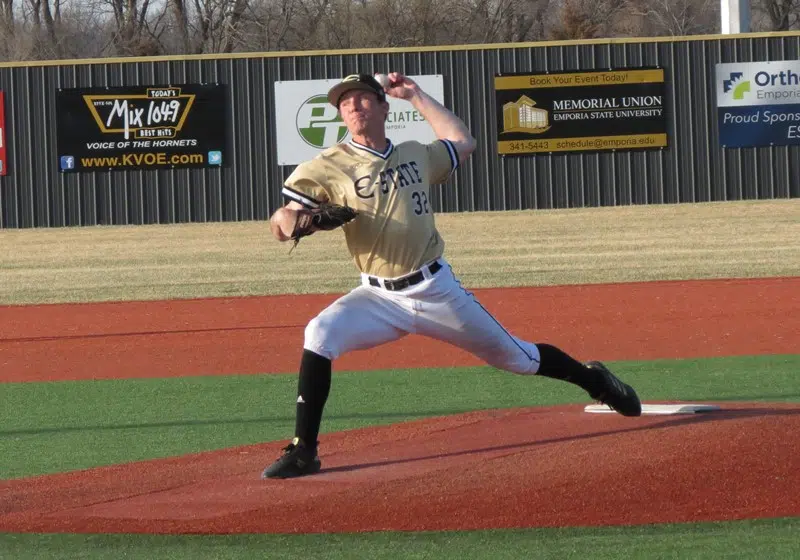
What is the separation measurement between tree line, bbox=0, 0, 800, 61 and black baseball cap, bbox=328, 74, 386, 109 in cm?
3653

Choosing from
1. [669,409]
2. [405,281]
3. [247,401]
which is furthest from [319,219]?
[247,401]

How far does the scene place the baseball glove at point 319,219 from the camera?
554cm

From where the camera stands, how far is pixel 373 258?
19.5ft

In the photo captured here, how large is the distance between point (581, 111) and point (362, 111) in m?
18.5

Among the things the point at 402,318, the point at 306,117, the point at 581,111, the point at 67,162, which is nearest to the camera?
the point at 402,318

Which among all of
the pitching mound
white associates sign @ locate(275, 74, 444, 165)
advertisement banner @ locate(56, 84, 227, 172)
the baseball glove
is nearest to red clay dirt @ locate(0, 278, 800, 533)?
the pitching mound

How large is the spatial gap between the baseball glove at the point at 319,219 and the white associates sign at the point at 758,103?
64.9 feet

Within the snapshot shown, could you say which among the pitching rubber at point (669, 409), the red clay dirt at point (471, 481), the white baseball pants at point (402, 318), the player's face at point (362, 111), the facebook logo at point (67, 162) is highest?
the facebook logo at point (67, 162)

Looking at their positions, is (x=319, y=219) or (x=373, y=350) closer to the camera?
(x=319, y=219)

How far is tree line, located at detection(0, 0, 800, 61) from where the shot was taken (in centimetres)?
4291

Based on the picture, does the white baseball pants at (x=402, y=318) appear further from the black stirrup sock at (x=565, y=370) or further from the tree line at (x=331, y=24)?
the tree line at (x=331, y=24)

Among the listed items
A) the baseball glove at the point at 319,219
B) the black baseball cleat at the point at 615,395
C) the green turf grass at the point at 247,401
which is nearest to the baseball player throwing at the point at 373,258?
the baseball glove at the point at 319,219

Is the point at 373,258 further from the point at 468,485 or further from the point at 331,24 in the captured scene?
the point at 331,24

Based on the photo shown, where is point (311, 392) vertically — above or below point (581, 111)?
below
